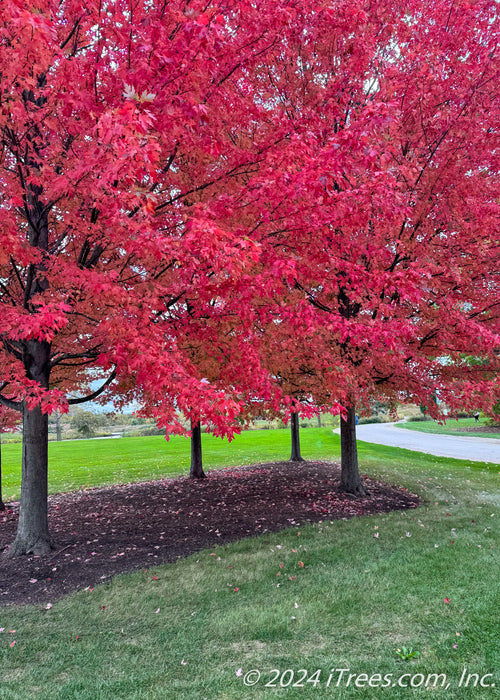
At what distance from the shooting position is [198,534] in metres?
7.76

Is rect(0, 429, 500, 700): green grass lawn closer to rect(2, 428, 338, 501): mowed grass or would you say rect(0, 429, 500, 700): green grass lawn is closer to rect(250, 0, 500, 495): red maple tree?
rect(250, 0, 500, 495): red maple tree

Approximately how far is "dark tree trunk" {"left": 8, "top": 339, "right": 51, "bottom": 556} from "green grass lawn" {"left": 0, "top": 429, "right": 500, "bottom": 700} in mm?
1922

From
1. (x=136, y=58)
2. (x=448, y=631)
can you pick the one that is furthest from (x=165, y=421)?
(x=136, y=58)

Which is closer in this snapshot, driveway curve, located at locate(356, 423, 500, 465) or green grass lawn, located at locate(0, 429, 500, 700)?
green grass lawn, located at locate(0, 429, 500, 700)

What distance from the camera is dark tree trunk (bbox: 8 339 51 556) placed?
6.69 meters

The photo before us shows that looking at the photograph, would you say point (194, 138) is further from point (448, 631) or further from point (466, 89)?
point (448, 631)

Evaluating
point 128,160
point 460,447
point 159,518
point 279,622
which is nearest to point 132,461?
point 159,518

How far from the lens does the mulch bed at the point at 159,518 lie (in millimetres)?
5965

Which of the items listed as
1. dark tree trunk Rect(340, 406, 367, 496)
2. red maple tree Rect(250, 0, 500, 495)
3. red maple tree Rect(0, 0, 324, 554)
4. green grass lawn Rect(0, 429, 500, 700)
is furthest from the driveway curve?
red maple tree Rect(0, 0, 324, 554)

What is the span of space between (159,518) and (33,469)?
10.6 ft

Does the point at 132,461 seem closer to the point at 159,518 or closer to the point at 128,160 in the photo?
the point at 159,518

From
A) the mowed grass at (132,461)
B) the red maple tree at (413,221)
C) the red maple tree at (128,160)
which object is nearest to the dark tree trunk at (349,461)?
the red maple tree at (413,221)

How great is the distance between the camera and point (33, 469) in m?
6.71

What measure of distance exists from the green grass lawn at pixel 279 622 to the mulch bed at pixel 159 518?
605 mm
